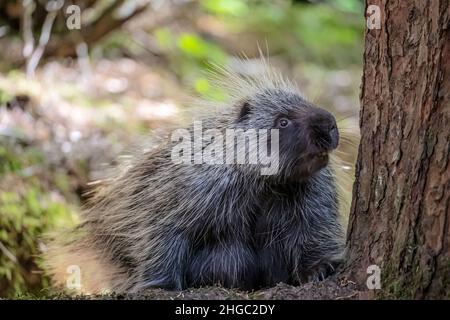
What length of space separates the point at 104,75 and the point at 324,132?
5690 millimetres

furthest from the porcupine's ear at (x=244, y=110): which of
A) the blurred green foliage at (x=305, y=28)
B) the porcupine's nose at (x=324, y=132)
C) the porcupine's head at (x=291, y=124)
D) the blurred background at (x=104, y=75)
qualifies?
the blurred green foliage at (x=305, y=28)

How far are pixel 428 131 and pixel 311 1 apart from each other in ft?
27.8

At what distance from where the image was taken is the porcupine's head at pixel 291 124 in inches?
177

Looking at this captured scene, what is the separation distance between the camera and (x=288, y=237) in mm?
4945

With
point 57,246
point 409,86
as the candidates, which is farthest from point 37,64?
point 409,86

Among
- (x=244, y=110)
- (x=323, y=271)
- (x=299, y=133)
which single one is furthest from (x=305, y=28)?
(x=323, y=271)

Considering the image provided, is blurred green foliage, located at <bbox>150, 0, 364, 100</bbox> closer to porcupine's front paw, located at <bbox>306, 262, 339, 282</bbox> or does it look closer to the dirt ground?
porcupine's front paw, located at <bbox>306, 262, 339, 282</bbox>

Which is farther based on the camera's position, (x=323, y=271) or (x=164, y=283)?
(x=164, y=283)

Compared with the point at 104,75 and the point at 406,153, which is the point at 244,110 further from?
the point at 104,75

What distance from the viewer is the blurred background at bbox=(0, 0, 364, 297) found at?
6797 millimetres

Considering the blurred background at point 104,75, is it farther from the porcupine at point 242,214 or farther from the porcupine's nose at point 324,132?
the porcupine's nose at point 324,132

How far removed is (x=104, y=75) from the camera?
9.63 meters

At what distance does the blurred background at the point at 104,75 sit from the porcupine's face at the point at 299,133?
0.54 meters
